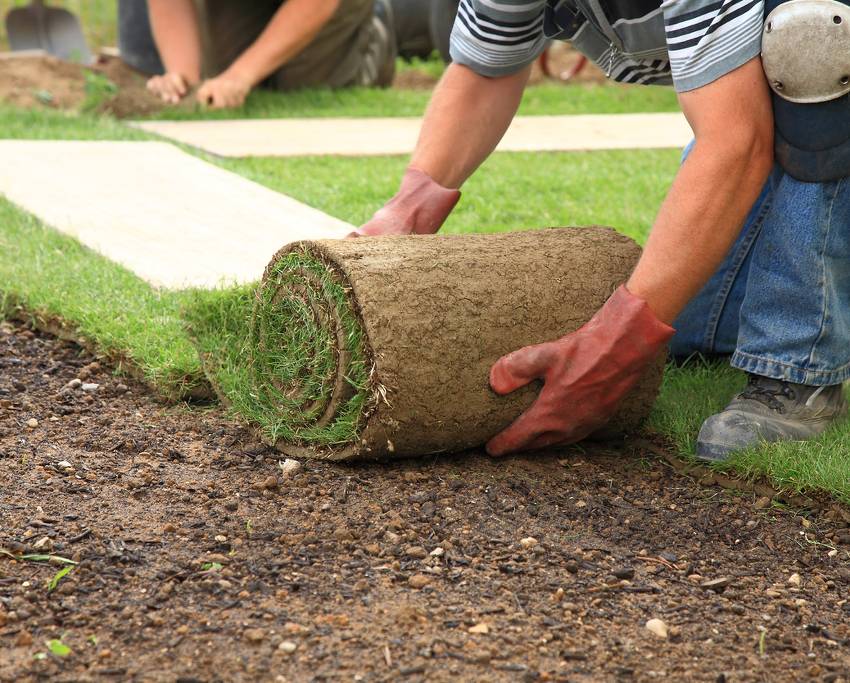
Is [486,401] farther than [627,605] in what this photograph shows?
Yes

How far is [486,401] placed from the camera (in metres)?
2.24

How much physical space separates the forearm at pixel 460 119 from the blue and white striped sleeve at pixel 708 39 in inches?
28.0

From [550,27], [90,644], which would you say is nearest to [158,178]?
[550,27]

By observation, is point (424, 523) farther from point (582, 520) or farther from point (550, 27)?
point (550, 27)

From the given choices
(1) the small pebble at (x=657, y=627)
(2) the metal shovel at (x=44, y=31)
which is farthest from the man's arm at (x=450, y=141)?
(2) the metal shovel at (x=44, y=31)

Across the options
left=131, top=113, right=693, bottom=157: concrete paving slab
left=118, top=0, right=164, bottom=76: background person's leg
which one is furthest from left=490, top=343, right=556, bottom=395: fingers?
left=118, top=0, right=164, bottom=76: background person's leg

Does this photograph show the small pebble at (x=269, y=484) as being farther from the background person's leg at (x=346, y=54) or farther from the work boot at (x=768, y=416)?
the background person's leg at (x=346, y=54)

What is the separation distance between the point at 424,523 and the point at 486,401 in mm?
302

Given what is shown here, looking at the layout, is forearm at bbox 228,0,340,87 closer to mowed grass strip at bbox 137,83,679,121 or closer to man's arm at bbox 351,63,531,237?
mowed grass strip at bbox 137,83,679,121

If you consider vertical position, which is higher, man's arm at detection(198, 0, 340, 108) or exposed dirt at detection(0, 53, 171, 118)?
man's arm at detection(198, 0, 340, 108)

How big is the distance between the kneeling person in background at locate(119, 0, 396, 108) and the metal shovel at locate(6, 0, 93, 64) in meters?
1.71

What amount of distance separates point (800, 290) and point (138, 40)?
17.9ft

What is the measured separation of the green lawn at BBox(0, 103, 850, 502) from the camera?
2.51 m

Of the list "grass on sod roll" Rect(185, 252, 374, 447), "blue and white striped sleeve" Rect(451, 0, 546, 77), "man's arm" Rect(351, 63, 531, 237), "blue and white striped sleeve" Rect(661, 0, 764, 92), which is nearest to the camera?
"blue and white striped sleeve" Rect(661, 0, 764, 92)
